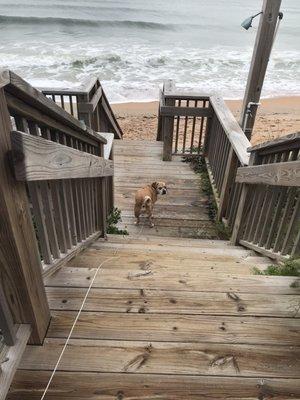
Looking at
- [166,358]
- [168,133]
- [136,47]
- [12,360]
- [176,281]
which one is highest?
[12,360]

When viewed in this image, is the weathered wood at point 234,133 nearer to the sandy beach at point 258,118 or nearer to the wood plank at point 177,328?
the wood plank at point 177,328

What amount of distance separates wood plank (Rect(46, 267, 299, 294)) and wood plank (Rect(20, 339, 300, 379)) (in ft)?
1.48

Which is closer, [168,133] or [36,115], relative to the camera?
[36,115]

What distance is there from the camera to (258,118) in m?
11.5

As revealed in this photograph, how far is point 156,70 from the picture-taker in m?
16.8

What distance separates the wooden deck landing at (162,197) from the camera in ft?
15.0

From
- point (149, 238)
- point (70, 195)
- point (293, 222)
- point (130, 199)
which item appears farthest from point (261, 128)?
point (70, 195)

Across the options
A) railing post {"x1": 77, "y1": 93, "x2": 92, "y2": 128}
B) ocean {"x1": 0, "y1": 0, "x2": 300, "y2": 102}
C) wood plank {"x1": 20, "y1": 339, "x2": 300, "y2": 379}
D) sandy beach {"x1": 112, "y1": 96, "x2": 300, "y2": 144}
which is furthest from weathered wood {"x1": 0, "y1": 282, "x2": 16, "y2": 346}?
ocean {"x1": 0, "y1": 0, "x2": 300, "y2": 102}

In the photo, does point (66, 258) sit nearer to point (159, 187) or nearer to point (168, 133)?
point (159, 187)

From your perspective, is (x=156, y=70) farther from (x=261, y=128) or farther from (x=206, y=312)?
(x=206, y=312)

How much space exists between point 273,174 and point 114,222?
2519mm

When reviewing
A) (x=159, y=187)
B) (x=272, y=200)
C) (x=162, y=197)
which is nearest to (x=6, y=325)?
(x=272, y=200)

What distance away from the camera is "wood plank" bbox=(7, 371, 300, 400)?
149 cm

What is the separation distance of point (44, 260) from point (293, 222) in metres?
1.75
